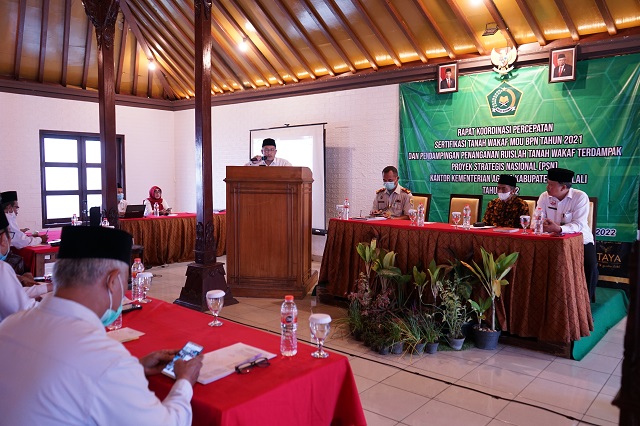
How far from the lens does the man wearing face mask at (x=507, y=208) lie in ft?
18.0

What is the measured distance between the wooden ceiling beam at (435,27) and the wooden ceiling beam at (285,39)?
2484 mm

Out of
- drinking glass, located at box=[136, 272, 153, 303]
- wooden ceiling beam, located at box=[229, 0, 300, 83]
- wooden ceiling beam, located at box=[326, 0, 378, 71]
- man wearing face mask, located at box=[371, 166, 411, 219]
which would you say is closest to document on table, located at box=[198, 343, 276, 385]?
drinking glass, located at box=[136, 272, 153, 303]

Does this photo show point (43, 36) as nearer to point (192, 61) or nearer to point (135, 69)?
point (135, 69)

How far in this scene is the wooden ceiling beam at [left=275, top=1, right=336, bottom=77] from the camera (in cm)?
779

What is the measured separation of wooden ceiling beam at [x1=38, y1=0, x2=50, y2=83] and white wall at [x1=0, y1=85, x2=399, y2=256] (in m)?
0.52

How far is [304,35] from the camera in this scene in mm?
8023

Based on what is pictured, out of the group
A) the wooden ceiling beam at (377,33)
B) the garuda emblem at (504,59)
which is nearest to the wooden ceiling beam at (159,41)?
the wooden ceiling beam at (377,33)

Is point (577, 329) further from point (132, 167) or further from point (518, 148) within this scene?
point (132, 167)

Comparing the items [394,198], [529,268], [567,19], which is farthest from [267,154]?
[567,19]

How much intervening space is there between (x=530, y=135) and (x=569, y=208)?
1.96 m

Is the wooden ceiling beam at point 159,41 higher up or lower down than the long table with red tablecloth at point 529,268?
higher up

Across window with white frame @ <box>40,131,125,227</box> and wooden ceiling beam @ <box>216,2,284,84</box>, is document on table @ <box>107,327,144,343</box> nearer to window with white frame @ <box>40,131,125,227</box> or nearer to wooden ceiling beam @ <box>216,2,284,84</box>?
wooden ceiling beam @ <box>216,2,284,84</box>

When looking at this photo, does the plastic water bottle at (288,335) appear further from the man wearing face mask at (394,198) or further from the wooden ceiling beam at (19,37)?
the wooden ceiling beam at (19,37)

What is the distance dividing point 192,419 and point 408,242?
3.76 m
